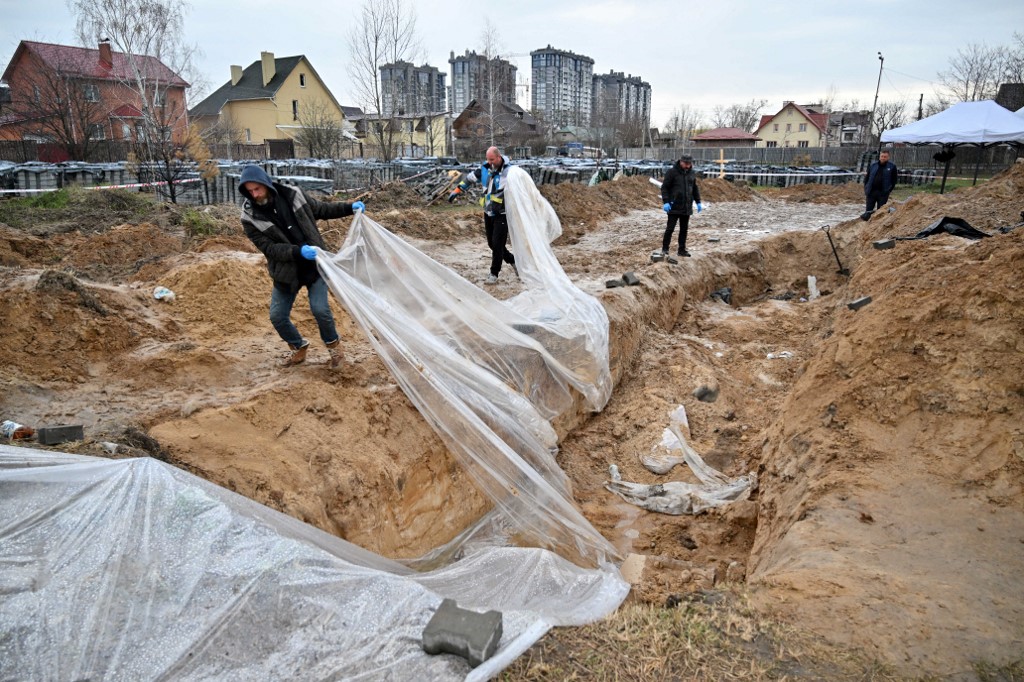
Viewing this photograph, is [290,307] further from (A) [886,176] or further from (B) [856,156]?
(B) [856,156]

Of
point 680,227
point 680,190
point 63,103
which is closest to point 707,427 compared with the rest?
point 680,190

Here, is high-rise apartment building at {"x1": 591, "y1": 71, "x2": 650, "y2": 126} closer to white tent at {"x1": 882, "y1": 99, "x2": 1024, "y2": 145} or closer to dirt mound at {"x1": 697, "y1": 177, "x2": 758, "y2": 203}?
dirt mound at {"x1": 697, "y1": 177, "x2": 758, "y2": 203}

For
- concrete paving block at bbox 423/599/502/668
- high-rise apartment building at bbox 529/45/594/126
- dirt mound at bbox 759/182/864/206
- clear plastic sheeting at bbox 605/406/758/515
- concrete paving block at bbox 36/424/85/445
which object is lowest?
clear plastic sheeting at bbox 605/406/758/515

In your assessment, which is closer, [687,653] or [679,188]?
[687,653]

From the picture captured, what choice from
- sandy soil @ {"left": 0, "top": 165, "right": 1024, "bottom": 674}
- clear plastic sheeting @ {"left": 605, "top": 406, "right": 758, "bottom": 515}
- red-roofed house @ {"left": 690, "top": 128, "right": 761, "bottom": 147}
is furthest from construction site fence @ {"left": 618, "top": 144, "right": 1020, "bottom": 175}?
clear plastic sheeting @ {"left": 605, "top": 406, "right": 758, "bottom": 515}

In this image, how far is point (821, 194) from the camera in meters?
21.2

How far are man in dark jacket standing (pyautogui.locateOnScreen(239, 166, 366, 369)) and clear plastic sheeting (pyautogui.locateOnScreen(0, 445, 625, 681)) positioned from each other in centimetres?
193

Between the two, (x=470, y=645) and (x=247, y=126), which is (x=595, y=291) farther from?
(x=247, y=126)

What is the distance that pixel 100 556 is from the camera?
7.32ft

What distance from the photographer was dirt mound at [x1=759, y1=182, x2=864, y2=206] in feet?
66.2

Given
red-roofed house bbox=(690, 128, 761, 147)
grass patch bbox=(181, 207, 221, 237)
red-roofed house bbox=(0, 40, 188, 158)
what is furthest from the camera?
red-roofed house bbox=(690, 128, 761, 147)

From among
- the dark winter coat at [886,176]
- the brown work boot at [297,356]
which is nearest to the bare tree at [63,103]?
the brown work boot at [297,356]

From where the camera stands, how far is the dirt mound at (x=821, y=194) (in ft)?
66.2

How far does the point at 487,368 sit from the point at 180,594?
9.25 ft
